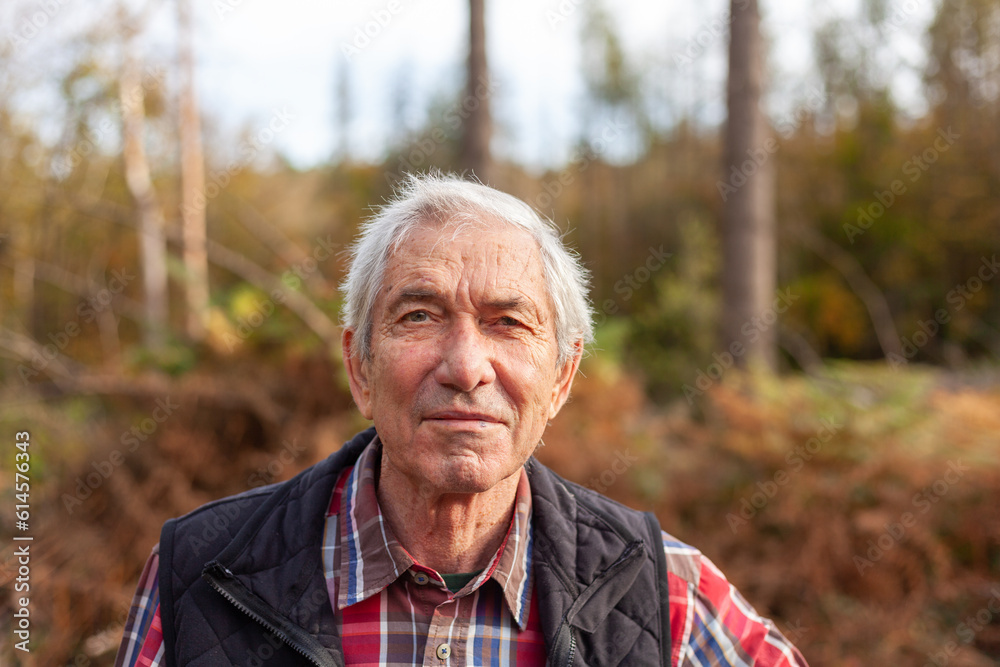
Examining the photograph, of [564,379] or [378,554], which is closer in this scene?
[378,554]

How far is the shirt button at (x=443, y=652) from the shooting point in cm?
149

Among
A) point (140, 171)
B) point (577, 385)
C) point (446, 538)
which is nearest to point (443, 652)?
point (446, 538)

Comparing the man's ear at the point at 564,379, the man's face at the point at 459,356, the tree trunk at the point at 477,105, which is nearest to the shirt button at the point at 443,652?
the man's face at the point at 459,356

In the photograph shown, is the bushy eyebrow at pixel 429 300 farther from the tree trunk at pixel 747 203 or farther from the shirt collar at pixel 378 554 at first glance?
the tree trunk at pixel 747 203

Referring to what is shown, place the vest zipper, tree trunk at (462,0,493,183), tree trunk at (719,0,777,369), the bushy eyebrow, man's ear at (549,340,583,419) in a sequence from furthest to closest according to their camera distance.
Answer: tree trunk at (462,0,493,183), tree trunk at (719,0,777,369), man's ear at (549,340,583,419), the bushy eyebrow, the vest zipper

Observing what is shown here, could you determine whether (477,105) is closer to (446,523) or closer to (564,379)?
(564,379)

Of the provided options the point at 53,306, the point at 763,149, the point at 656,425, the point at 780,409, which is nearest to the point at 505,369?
the point at 780,409

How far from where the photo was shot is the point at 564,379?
1.85m

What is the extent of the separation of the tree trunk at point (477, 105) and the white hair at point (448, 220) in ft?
20.0

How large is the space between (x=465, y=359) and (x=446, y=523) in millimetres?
456

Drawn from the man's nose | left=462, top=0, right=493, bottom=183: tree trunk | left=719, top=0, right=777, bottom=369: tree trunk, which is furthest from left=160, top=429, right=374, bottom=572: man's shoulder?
left=719, top=0, right=777, bottom=369: tree trunk

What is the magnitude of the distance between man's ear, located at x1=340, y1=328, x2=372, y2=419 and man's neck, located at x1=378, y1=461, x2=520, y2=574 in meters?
0.19

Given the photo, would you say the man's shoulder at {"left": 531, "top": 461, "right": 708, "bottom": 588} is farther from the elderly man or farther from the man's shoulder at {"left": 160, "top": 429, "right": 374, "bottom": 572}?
the man's shoulder at {"left": 160, "top": 429, "right": 374, "bottom": 572}

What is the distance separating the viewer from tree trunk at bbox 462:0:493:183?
7.72m
